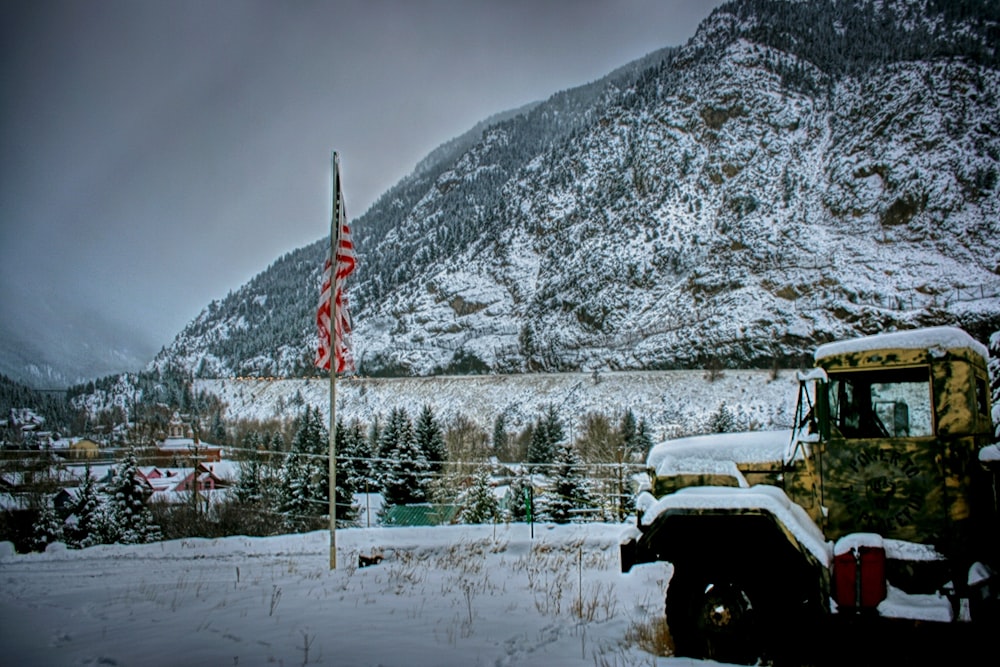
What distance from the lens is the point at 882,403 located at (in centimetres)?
622

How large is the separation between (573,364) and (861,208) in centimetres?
5796

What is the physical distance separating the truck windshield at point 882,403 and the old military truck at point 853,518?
11 mm

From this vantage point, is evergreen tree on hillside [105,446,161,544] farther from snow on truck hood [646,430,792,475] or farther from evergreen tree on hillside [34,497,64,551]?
snow on truck hood [646,430,792,475]

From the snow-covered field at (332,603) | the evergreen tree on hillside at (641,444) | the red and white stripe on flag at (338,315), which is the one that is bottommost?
the evergreen tree on hillside at (641,444)

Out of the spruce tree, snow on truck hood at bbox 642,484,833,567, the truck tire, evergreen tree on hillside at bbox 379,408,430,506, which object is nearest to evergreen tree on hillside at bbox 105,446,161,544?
the spruce tree

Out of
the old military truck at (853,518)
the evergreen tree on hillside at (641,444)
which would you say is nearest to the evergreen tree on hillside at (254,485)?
the old military truck at (853,518)

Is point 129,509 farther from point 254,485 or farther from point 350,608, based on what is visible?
point 350,608

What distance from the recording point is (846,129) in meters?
122

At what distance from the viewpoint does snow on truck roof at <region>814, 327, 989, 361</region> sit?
6.02 metres

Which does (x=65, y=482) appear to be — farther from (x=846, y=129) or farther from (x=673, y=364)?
(x=846, y=129)

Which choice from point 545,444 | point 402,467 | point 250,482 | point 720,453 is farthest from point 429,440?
point 720,453

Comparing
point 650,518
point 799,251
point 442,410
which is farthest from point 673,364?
point 650,518

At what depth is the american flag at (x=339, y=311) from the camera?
10.6 meters

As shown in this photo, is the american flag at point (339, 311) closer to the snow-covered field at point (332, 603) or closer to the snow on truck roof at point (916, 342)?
the snow-covered field at point (332, 603)
